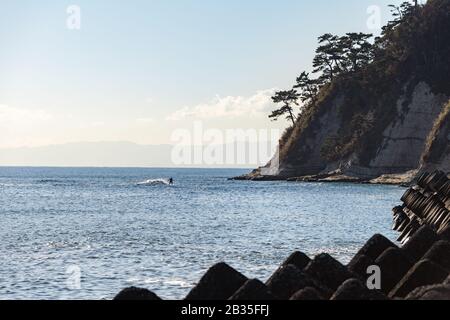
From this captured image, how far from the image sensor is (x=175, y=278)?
26000mm

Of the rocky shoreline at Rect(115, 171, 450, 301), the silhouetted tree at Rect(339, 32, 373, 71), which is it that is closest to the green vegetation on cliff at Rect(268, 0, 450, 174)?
the silhouetted tree at Rect(339, 32, 373, 71)

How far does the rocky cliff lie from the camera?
110m

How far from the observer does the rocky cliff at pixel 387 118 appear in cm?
10981

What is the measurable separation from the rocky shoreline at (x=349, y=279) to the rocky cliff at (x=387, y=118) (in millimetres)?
83189

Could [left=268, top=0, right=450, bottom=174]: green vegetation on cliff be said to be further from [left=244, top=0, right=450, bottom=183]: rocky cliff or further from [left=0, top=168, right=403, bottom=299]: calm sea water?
[left=0, top=168, right=403, bottom=299]: calm sea water

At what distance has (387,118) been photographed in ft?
384

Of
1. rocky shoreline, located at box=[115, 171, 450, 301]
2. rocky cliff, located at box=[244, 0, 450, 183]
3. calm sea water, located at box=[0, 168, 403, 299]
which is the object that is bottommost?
calm sea water, located at box=[0, 168, 403, 299]

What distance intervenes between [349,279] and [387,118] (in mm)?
107978

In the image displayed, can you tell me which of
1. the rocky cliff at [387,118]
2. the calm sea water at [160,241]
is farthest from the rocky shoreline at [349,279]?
the rocky cliff at [387,118]

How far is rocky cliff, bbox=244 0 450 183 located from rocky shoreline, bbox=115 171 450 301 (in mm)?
83189

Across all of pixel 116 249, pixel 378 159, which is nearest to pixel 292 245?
pixel 116 249

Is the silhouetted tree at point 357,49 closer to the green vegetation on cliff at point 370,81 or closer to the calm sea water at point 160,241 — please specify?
the green vegetation on cliff at point 370,81

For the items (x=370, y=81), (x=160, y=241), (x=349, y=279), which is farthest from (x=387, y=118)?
(x=349, y=279)

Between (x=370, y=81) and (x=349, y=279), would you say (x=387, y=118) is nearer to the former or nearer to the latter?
(x=370, y=81)
